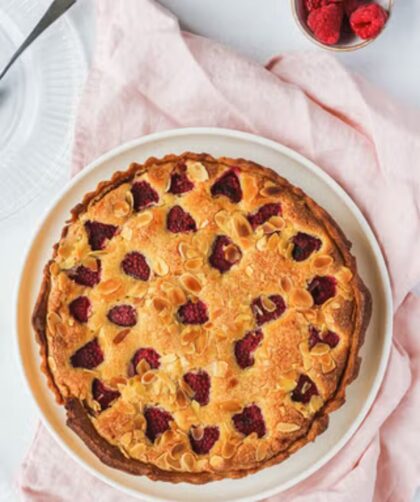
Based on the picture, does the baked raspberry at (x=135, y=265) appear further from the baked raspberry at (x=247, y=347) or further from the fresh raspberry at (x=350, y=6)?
the fresh raspberry at (x=350, y=6)

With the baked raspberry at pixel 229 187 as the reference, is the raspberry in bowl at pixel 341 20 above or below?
above

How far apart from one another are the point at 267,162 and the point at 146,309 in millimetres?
479

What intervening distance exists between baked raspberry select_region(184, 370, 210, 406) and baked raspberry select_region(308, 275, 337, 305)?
0.30 metres

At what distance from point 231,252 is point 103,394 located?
43cm

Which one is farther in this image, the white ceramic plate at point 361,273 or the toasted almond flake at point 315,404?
the white ceramic plate at point 361,273

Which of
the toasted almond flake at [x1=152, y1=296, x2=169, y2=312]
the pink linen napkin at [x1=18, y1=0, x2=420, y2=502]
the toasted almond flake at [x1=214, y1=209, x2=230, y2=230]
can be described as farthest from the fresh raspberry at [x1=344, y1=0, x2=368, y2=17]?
the toasted almond flake at [x1=152, y1=296, x2=169, y2=312]

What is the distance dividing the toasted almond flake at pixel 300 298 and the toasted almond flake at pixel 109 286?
0.38 meters

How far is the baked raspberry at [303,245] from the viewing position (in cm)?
205

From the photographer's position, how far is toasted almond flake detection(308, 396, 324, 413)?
205 cm

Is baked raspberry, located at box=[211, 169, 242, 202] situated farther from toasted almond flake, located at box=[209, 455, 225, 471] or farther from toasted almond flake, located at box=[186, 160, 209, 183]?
toasted almond flake, located at box=[209, 455, 225, 471]

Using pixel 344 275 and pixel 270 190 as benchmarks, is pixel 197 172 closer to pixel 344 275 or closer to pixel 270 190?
pixel 270 190

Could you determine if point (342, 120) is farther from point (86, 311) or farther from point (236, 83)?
point (86, 311)

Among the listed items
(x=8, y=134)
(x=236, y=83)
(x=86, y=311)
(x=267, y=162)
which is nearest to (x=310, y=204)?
(x=267, y=162)

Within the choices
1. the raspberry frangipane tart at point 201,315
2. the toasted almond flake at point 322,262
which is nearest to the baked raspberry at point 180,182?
the raspberry frangipane tart at point 201,315
